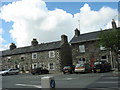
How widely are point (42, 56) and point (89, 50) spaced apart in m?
11.3

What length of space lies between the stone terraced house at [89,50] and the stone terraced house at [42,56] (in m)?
3.20

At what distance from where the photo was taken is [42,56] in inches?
1574

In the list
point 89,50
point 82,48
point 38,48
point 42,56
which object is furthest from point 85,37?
point 38,48

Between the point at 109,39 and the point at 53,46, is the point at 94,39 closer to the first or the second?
the point at 109,39

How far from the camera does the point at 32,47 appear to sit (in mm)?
43781

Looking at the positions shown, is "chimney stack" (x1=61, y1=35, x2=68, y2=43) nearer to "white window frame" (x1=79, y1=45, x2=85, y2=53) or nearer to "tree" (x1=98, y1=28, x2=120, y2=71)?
"white window frame" (x1=79, y1=45, x2=85, y2=53)

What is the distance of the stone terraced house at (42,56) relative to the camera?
37.7 meters

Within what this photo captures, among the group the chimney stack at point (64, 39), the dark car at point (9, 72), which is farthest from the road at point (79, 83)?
the chimney stack at point (64, 39)

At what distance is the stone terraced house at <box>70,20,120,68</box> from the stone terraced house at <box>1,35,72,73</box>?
3197 millimetres

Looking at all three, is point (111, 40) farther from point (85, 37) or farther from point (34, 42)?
point (34, 42)

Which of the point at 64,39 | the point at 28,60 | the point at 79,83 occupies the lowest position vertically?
the point at 79,83

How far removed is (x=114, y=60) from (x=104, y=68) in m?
5.56

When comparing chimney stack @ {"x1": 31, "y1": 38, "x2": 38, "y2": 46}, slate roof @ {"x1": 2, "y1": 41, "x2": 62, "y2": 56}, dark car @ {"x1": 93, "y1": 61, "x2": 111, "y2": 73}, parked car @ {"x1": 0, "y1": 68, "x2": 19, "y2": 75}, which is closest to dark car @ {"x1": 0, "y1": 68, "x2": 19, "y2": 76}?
parked car @ {"x1": 0, "y1": 68, "x2": 19, "y2": 75}

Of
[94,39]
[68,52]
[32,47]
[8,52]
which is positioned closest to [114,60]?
[94,39]
